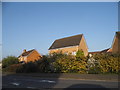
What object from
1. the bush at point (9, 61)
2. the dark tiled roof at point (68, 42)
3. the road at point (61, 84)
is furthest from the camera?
the dark tiled roof at point (68, 42)

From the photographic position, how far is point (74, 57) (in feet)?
73.2

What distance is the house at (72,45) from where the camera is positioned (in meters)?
43.9

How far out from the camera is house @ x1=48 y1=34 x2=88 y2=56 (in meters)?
43.9

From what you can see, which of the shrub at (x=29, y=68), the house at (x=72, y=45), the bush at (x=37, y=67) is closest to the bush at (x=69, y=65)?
the bush at (x=37, y=67)

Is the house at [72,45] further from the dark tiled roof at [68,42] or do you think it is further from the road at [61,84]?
the road at [61,84]

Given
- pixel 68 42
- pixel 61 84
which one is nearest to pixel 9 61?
pixel 68 42

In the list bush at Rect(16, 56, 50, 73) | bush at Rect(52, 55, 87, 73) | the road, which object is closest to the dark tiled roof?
bush at Rect(16, 56, 50, 73)

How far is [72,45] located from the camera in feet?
146

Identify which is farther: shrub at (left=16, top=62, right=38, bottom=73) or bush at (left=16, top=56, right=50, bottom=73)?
shrub at (left=16, top=62, right=38, bottom=73)

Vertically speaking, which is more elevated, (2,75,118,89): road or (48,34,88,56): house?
(48,34,88,56): house

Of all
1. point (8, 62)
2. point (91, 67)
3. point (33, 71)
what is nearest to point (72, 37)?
point (8, 62)

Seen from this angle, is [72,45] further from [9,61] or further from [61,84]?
[61,84]

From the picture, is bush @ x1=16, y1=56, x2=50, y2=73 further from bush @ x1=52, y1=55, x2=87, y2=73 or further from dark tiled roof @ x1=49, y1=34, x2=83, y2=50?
dark tiled roof @ x1=49, y1=34, x2=83, y2=50

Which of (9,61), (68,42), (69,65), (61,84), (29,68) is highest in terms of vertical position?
(68,42)
